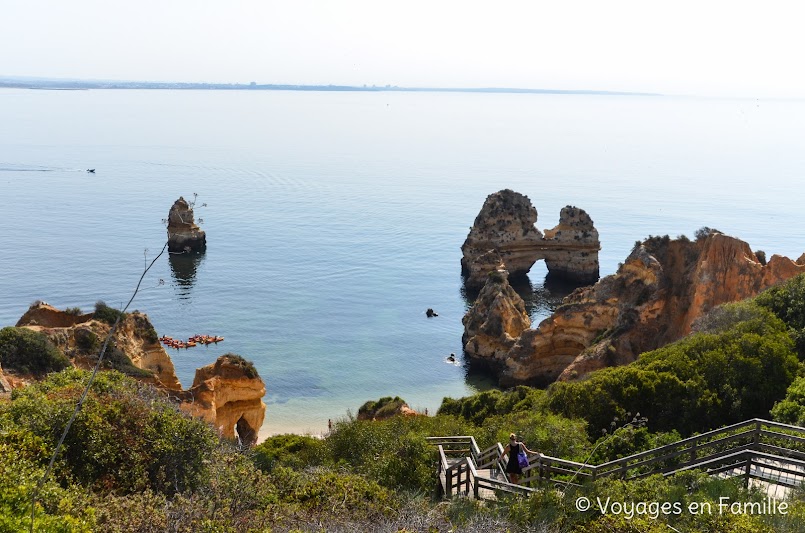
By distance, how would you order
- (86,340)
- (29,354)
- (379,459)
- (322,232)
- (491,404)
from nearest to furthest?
1. (379,459)
2. (29,354)
3. (491,404)
4. (86,340)
5. (322,232)

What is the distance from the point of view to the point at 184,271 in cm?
7994

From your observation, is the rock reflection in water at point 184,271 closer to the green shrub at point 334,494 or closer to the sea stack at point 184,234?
the sea stack at point 184,234

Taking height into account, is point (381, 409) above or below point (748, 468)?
below

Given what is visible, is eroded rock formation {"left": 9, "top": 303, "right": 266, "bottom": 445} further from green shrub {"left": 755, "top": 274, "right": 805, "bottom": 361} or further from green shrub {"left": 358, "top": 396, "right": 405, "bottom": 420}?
green shrub {"left": 755, "top": 274, "right": 805, "bottom": 361}

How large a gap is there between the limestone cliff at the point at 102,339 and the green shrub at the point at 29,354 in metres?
1.56

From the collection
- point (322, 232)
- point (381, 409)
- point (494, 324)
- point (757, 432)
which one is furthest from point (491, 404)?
point (322, 232)

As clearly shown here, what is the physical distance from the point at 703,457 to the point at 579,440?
346 centimetres

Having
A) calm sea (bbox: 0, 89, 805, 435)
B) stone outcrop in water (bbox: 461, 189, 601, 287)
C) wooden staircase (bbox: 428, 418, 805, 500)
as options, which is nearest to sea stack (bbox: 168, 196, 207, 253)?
calm sea (bbox: 0, 89, 805, 435)

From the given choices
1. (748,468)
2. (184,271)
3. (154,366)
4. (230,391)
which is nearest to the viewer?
(748,468)

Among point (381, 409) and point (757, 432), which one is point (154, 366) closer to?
point (381, 409)

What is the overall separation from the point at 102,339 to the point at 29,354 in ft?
17.4

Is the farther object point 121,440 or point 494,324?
point 494,324

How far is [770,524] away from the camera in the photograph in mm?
11094

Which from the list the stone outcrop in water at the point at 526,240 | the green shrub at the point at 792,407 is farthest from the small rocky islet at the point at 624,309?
the stone outcrop in water at the point at 526,240
